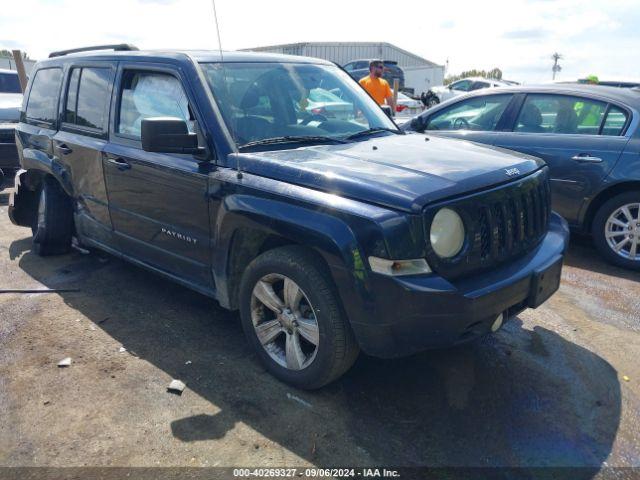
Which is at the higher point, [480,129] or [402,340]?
[480,129]

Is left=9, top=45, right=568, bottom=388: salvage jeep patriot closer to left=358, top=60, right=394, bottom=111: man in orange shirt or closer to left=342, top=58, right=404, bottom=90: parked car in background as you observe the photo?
left=358, top=60, right=394, bottom=111: man in orange shirt

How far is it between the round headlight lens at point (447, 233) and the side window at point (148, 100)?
1724 mm

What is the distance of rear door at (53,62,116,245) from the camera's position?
14.2ft

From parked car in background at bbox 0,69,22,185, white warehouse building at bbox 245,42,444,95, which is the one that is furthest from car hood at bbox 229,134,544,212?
white warehouse building at bbox 245,42,444,95

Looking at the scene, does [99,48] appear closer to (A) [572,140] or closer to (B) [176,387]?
(B) [176,387]

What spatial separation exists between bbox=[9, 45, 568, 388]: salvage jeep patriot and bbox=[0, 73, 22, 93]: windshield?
8.98 metres

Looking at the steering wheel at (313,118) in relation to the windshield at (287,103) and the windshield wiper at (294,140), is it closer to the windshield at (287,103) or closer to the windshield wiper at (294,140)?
the windshield at (287,103)

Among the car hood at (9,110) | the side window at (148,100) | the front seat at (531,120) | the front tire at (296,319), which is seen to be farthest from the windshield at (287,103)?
the car hood at (9,110)

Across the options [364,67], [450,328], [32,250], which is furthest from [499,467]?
[364,67]

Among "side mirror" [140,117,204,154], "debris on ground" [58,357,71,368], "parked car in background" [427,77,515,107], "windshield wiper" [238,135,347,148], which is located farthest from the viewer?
"parked car in background" [427,77,515,107]

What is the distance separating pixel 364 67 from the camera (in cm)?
2430

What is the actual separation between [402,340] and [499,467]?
727mm

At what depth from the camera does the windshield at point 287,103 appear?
356 centimetres

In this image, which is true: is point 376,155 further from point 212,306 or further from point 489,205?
point 212,306
